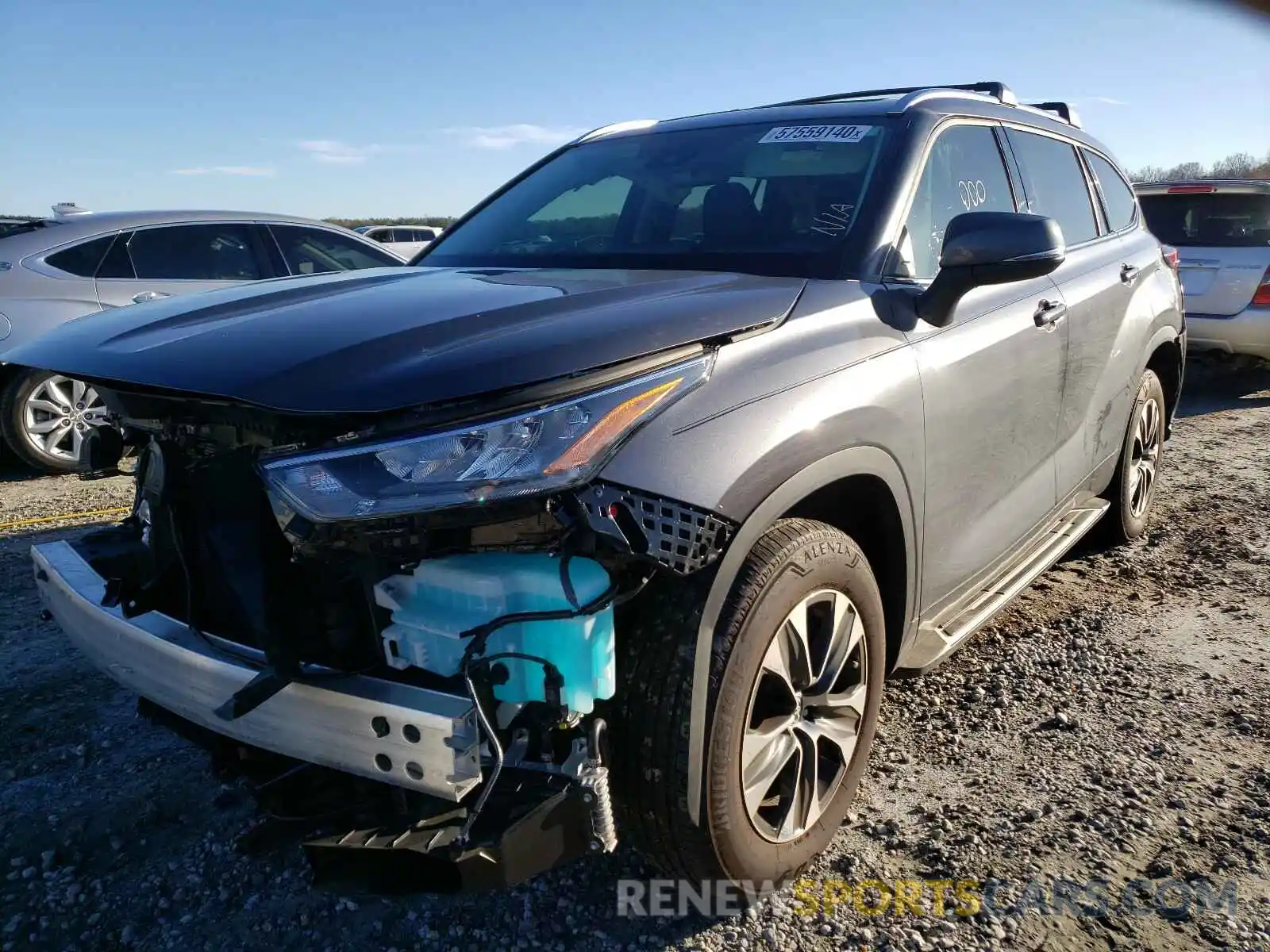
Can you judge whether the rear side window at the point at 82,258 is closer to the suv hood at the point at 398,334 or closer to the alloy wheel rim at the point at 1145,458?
the suv hood at the point at 398,334

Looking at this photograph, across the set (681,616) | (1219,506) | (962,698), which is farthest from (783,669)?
(1219,506)

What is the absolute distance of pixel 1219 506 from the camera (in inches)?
209

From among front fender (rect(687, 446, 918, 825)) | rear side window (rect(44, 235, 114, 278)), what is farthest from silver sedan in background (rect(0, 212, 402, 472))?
front fender (rect(687, 446, 918, 825))

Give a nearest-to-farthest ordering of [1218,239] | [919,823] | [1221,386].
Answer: [919,823]
[1218,239]
[1221,386]

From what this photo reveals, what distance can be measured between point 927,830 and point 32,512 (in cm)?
513

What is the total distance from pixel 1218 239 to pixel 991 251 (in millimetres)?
7284

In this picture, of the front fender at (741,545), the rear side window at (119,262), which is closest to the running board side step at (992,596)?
the front fender at (741,545)

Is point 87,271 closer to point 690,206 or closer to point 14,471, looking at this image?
point 14,471

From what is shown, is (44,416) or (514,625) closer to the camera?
(514,625)

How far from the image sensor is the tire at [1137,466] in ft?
14.6

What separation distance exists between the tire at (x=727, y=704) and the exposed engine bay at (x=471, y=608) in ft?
0.27

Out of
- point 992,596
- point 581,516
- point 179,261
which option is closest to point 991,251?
point 992,596

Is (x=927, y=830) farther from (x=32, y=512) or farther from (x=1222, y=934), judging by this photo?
(x=32, y=512)

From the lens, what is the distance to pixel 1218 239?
824 centimetres
